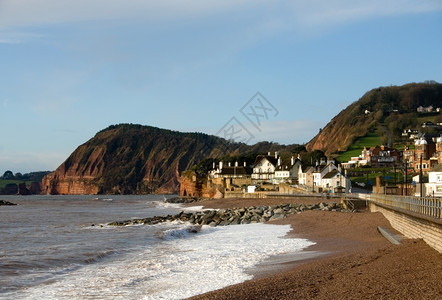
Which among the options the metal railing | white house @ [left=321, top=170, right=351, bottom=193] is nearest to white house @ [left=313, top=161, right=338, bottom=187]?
white house @ [left=321, top=170, right=351, bottom=193]

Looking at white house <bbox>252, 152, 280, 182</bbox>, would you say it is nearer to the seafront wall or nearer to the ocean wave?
the ocean wave

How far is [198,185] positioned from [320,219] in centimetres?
9142

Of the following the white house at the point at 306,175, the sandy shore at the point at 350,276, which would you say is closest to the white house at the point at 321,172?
the white house at the point at 306,175

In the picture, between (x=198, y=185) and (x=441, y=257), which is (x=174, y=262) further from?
(x=198, y=185)

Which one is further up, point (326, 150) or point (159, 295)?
point (326, 150)

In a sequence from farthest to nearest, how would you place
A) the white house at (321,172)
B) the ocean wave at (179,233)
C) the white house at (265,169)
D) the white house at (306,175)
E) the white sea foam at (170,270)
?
the white house at (265,169) < the white house at (306,175) < the white house at (321,172) < the ocean wave at (179,233) < the white sea foam at (170,270)

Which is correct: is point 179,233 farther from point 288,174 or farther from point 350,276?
point 288,174

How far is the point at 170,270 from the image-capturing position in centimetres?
1823

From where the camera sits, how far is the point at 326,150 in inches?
7387

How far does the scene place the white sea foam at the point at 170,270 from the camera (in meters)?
14.7

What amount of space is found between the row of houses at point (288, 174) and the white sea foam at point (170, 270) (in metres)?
52.0

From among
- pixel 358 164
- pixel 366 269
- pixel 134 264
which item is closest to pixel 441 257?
pixel 366 269

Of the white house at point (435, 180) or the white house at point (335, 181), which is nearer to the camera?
the white house at point (435, 180)

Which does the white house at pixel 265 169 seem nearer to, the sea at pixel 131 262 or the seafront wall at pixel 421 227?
the sea at pixel 131 262
